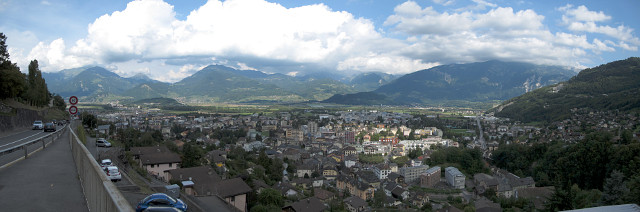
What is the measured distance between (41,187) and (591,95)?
89.5m

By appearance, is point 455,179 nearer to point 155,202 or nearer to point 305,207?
point 305,207

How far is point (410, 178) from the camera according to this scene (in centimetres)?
3850

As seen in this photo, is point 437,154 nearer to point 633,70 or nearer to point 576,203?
point 576,203

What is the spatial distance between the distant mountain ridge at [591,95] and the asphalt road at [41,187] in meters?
64.0

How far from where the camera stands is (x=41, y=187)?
6.18 metres

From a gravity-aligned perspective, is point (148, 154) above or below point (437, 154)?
above

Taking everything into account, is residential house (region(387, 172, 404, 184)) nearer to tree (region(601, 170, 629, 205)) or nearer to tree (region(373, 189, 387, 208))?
tree (region(373, 189, 387, 208))

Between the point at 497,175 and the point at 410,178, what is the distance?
9.29m

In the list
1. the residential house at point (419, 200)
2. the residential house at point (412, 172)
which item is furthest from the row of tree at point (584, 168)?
the residential house at point (412, 172)

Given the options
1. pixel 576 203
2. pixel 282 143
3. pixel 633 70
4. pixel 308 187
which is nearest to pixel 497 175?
pixel 576 203

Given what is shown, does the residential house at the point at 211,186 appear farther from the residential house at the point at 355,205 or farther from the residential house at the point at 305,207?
the residential house at the point at 355,205

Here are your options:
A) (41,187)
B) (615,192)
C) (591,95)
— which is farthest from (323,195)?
(591,95)

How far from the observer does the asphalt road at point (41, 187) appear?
17.1 feet

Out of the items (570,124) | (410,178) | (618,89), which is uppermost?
(618,89)
